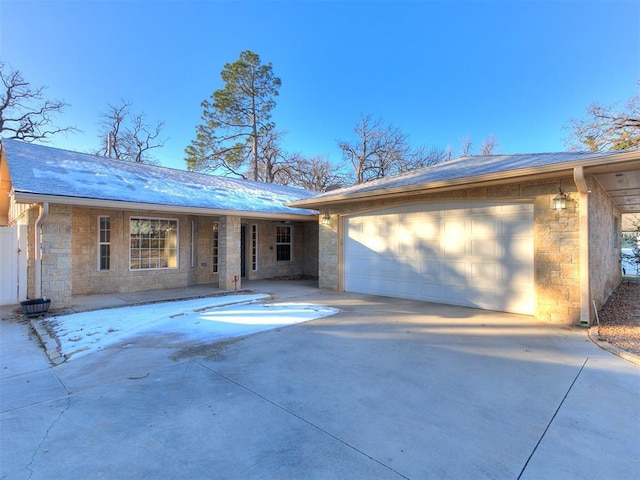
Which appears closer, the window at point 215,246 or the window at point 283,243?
the window at point 215,246

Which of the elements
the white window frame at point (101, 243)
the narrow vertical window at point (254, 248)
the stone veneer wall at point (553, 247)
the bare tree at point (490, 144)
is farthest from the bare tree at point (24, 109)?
the bare tree at point (490, 144)

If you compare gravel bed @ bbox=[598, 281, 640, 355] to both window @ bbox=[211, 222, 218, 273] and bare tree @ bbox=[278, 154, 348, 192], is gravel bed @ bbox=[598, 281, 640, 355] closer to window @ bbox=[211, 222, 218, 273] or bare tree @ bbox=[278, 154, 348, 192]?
window @ bbox=[211, 222, 218, 273]

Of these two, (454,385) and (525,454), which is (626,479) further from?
(454,385)

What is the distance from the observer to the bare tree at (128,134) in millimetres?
24734

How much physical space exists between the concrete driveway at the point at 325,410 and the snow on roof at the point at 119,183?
380 centimetres

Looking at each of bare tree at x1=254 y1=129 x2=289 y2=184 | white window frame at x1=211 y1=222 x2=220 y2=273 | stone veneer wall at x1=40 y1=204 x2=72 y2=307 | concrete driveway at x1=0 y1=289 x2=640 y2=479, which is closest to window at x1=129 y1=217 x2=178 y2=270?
white window frame at x1=211 y1=222 x2=220 y2=273

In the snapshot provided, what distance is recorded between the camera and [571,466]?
→ 2.25 m

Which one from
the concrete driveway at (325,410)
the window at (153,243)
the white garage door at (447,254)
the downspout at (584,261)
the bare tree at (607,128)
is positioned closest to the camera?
the concrete driveway at (325,410)

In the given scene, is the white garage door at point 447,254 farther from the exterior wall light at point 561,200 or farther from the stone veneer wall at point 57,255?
the stone veneer wall at point 57,255

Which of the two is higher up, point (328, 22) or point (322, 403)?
point (328, 22)

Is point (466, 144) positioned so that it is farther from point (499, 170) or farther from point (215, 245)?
point (215, 245)

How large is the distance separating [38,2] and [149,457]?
1250 cm

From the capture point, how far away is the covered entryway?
26.2ft

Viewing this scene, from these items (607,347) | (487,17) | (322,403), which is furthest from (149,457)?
(487,17)
